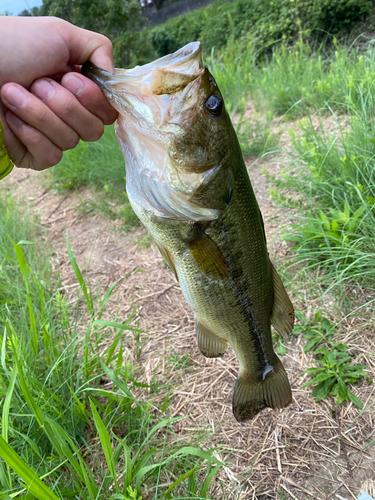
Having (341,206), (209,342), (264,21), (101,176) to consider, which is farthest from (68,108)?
(264,21)

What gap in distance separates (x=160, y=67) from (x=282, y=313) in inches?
42.7

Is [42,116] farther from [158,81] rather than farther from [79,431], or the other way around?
[79,431]

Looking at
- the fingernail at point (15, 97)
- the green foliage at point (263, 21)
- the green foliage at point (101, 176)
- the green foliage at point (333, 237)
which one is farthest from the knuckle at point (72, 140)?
the green foliage at point (263, 21)

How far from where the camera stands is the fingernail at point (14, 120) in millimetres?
1354

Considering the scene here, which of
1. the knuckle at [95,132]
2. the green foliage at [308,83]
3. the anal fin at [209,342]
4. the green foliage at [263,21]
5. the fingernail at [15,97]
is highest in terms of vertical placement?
the fingernail at [15,97]

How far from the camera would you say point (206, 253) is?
130cm

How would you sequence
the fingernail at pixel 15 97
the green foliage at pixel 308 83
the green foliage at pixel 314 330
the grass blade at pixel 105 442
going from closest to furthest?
the fingernail at pixel 15 97 → the grass blade at pixel 105 442 → the green foliage at pixel 314 330 → the green foliage at pixel 308 83

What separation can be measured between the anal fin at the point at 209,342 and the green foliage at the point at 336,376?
2.05 feet

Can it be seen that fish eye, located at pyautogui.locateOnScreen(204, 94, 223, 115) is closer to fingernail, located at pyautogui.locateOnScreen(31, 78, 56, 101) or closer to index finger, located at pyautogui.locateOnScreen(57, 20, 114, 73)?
index finger, located at pyautogui.locateOnScreen(57, 20, 114, 73)

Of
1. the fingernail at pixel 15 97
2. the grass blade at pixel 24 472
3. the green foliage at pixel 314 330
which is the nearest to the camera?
the grass blade at pixel 24 472

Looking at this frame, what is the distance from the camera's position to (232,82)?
530 cm

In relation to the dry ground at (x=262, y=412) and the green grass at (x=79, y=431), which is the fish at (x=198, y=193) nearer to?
the green grass at (x=79, y=431)

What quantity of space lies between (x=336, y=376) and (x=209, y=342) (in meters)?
0.82

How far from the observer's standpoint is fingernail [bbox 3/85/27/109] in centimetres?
123
